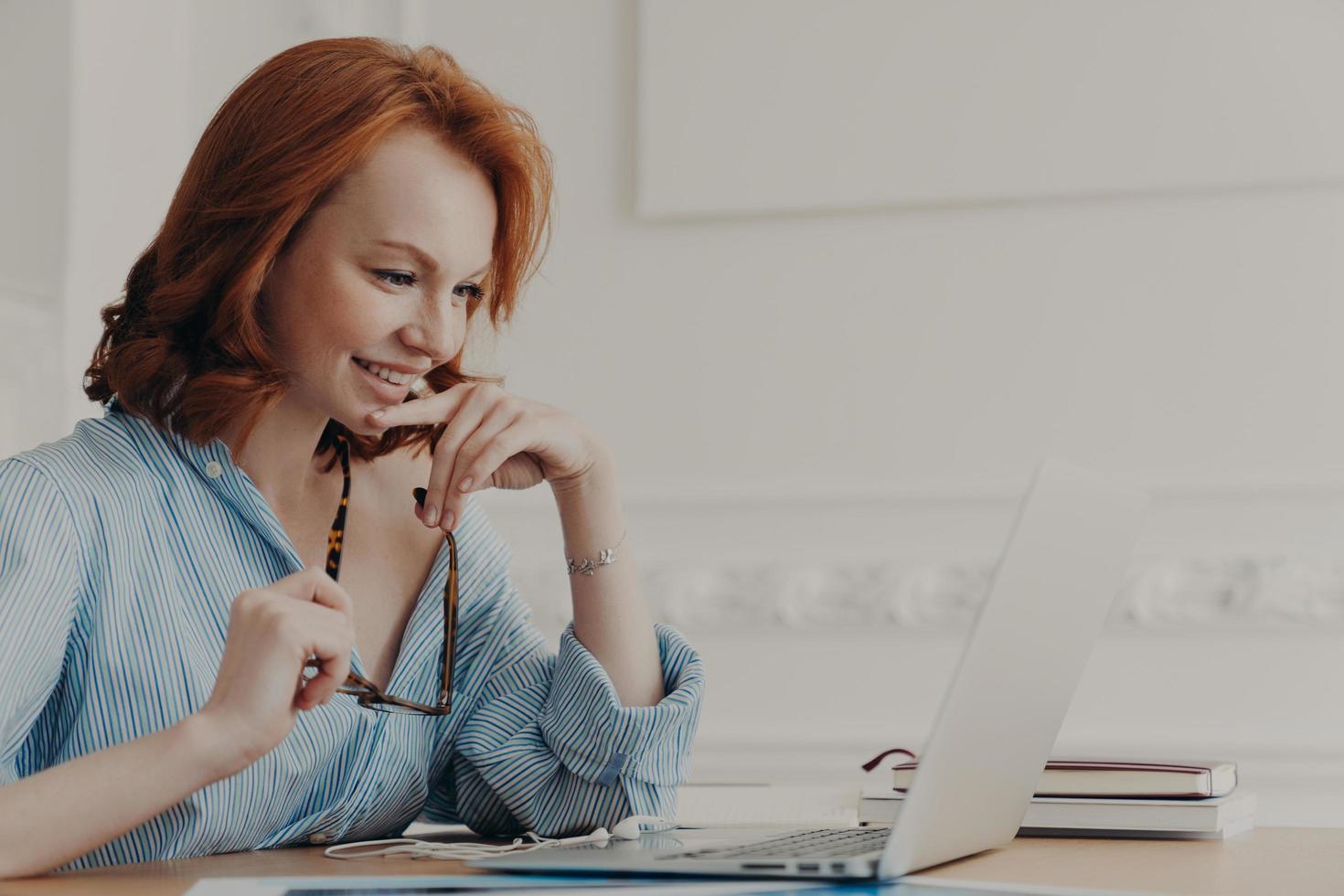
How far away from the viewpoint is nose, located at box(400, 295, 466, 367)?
1276 mm

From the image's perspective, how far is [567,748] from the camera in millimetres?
1310

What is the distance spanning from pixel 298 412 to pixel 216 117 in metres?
0.28

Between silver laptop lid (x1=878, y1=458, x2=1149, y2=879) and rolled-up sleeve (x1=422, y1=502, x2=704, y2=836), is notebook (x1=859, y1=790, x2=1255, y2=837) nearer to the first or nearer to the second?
silver laptop lid (x1=878, y1=458, x2=1149, y2=879)

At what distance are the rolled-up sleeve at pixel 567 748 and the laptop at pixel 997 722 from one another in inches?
8.4

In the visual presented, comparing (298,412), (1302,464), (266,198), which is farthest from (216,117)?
(1302,464)

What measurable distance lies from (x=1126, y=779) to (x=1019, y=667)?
1.11 ft

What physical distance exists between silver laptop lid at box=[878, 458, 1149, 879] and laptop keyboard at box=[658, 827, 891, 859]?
0.15ft

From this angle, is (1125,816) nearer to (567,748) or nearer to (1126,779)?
(1126,779)

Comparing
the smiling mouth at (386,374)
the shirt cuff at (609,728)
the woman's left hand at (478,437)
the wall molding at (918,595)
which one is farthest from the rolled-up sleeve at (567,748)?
the wall molding at (918,595)

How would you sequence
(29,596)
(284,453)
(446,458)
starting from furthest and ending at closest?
(284,453) → (446,458) → (29,596)

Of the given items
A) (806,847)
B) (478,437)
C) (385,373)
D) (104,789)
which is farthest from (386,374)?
(806,847)

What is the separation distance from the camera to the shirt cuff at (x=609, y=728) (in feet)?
4.24

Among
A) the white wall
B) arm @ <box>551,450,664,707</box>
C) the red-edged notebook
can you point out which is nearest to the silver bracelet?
arm @ <box>551,450,664,707</box>

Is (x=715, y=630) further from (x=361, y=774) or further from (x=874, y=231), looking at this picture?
(x=361, y=774)
